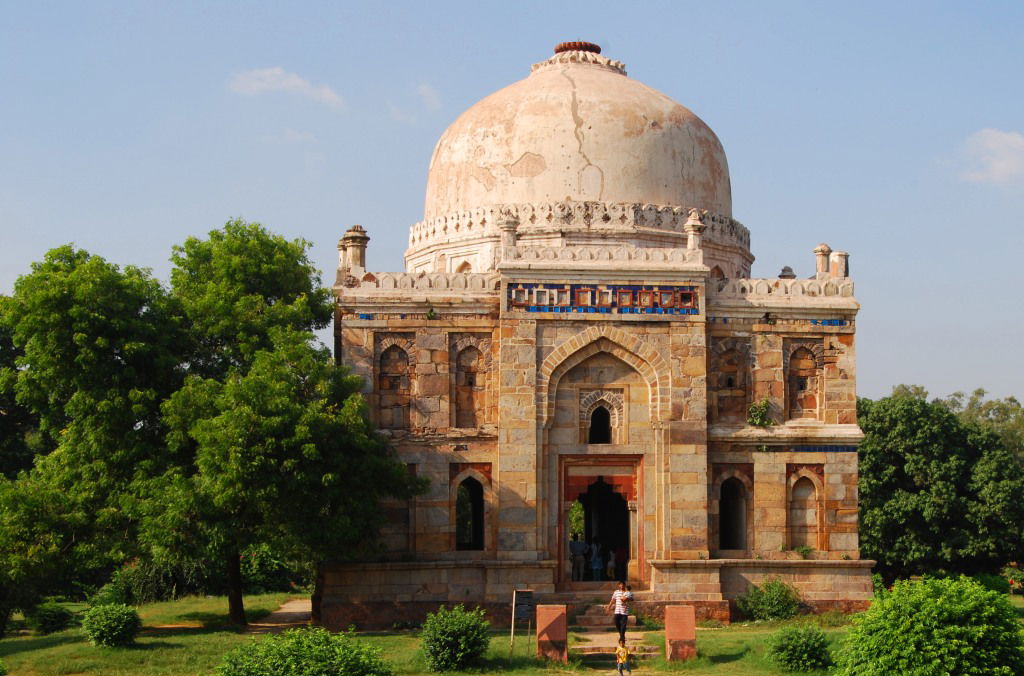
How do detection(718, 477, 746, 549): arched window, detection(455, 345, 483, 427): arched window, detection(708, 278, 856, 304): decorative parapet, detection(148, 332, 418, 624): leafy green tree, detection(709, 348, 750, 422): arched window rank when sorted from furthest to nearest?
1. detection(708, 278, 856, 304): decorative parapet
2. detection(718, 477, 746, 549): arched window
3. detection(709, 348, 750, 422): arched window
4. detection(455, 345, 483, 427): arched window
5. detection(148, 332, 418, 624): leafy green tree

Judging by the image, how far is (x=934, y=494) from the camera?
2977 cm

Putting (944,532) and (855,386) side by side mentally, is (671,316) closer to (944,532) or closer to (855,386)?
(855,386)

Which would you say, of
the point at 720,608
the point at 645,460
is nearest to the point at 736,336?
the point at 645,460

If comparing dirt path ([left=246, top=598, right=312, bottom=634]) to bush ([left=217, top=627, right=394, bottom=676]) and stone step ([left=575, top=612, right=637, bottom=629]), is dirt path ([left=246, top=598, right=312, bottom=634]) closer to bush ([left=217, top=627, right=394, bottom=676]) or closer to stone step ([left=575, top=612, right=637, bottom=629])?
stone step ([left=575, top=612, right=637, bottom=629])

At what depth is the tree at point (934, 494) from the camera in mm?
29500

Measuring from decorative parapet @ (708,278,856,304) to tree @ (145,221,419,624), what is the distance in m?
6.75

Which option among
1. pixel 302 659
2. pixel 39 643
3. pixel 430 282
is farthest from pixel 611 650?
pixel 39 643

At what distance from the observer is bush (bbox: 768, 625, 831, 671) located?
1764cm

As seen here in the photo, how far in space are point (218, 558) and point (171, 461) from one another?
187 cm

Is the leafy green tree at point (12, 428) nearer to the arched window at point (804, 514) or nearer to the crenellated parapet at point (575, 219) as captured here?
the crenellated parapet at point (575, 219)

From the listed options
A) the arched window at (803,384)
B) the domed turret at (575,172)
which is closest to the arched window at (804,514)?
the arched window at (803,384)

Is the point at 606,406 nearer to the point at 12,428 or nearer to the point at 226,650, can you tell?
the point at 226,650

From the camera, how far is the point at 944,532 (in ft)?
98.1

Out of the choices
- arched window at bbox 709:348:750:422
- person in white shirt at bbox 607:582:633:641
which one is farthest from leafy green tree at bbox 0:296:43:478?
person in white shirt at bbox 607:582:633:641
